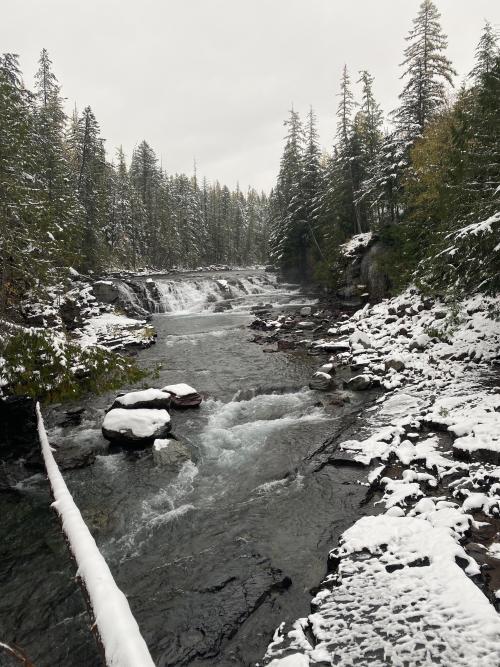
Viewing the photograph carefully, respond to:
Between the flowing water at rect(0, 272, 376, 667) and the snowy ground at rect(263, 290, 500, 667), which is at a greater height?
the snowy ground at rect(263, 290, 500, 667)

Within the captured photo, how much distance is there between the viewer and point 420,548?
4.91m

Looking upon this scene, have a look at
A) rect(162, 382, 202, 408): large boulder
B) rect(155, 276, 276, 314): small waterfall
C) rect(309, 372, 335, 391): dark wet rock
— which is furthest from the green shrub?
rect(155, 276, 276, 314): small waterfall

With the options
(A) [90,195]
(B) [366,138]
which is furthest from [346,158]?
(A) [90,195]

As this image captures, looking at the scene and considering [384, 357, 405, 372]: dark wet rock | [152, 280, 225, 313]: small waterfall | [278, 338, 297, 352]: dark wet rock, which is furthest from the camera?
[152, 280, 225, 313]: small waterfall

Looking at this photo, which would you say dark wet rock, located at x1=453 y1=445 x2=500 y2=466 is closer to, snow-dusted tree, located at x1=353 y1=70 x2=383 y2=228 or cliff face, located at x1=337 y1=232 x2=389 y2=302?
cliff face, located at x1=337 y1=232 x2=389 y2=302

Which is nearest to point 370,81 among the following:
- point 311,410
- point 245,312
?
point 245,312

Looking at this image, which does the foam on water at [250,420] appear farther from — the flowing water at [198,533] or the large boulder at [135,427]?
the large boulder at [135,427]

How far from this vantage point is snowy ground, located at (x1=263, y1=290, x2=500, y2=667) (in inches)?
150

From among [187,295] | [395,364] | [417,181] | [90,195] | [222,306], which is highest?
[90,195]

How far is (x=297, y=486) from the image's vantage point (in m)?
7.57

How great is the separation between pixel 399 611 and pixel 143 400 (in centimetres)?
833

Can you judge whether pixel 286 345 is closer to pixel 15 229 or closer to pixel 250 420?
pixel 250 420

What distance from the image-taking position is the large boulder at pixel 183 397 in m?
11.7

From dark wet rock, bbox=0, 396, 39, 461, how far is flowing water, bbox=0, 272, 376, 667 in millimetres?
1001
